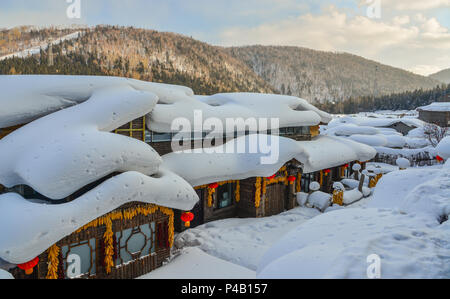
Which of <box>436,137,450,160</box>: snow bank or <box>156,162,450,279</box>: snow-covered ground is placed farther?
<box>436,137,450,160</box>: snow bank

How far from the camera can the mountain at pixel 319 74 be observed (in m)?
148

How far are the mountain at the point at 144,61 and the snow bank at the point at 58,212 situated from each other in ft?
228

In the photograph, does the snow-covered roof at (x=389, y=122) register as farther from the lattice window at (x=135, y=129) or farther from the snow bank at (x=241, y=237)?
the lattice window at (x=135, y=129)

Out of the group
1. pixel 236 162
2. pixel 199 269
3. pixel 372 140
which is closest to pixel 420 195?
pixel 199 269

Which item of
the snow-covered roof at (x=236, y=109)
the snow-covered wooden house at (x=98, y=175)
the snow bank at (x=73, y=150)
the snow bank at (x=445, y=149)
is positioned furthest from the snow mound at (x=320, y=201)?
the snow bank at (x=73, y=150)

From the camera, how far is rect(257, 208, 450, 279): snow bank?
3393 millimetres

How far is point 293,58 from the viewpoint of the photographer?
167500 millimetres

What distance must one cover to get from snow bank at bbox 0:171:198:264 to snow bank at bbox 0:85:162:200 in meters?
0.59

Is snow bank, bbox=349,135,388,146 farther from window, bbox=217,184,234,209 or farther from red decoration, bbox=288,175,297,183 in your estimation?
window, bbox=217,184,234,209

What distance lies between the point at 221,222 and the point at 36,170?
893cm

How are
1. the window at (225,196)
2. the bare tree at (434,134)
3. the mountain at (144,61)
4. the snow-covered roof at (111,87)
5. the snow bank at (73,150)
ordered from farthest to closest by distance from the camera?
the mountain at (144,61) < the bare tree at (434,134) < the window at (225,196) < the snow-covered roof at (111,87) < the snow bank at (73,150)

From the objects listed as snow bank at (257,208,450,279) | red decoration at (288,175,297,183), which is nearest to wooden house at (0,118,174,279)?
snow bank at (257,208,450,279)

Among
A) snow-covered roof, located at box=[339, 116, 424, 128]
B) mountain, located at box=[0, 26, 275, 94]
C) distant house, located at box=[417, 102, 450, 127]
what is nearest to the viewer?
snow-covered roof, located at box=[339, 116, 424, 128]
